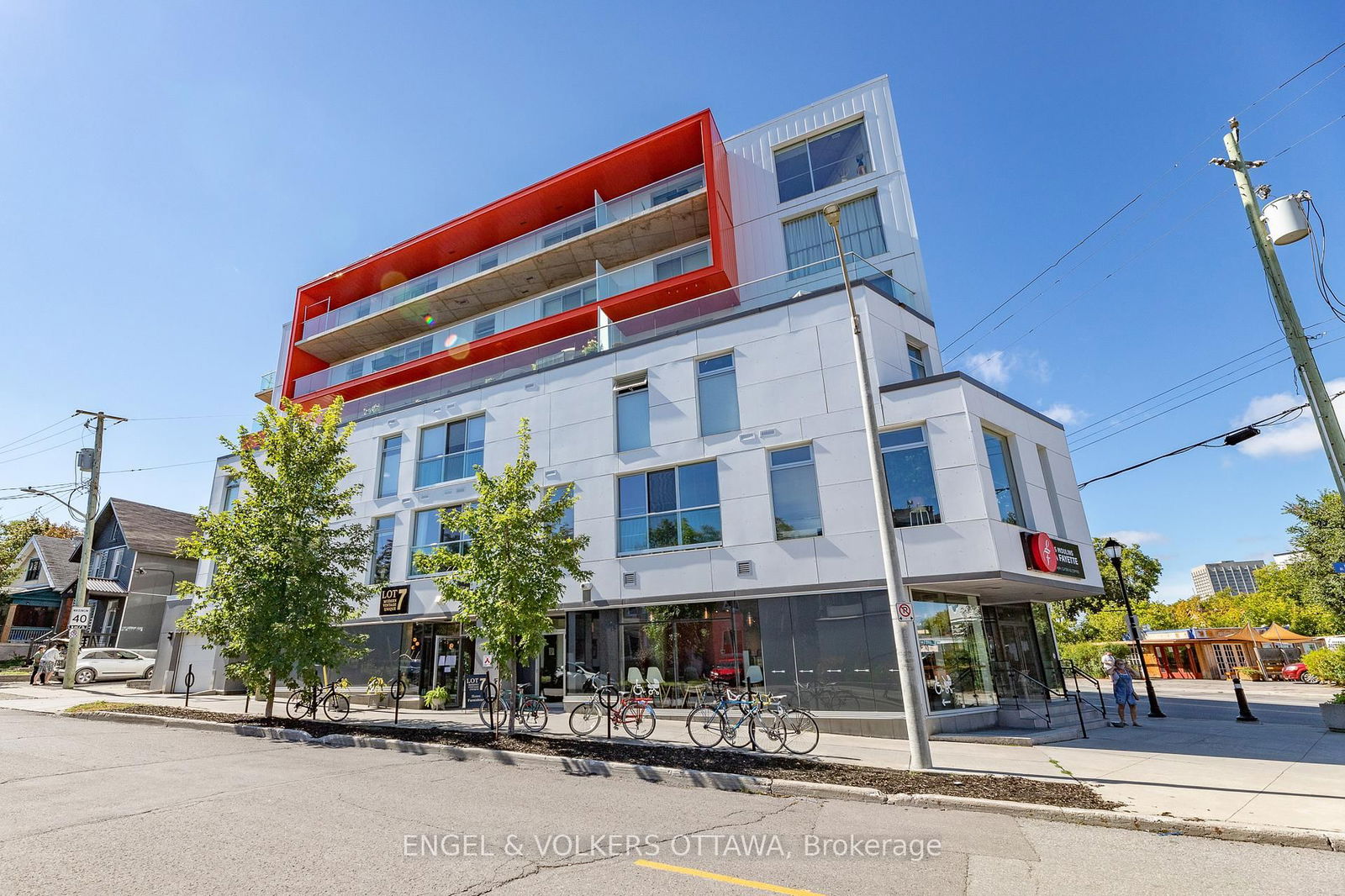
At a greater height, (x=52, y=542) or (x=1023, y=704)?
(x=52, y=542)

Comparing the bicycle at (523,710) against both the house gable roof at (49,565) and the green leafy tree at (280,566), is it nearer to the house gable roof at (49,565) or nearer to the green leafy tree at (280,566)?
the green leafy tree at (280,566)

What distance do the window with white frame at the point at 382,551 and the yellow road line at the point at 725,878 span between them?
18.5 m

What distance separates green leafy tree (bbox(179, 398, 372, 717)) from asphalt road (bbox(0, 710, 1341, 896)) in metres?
5.71

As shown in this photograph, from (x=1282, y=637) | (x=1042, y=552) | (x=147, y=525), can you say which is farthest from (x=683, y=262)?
(x=1282, y=637)

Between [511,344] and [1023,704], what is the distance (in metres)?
21.2

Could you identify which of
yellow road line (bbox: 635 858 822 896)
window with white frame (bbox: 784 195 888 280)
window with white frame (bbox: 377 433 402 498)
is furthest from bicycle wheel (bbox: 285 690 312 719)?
window with white frame (bbox: 784 195 888 280)

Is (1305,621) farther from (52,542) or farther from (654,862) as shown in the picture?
(52,542)

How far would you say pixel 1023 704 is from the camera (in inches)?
646

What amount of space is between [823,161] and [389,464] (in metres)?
19.2

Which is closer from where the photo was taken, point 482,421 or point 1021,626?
point 1021,626

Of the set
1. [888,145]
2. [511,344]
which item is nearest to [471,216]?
[511,344]

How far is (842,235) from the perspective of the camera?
2189 centimetres

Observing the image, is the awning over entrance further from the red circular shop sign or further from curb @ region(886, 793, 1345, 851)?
curb @ region(886, 793, 1345, 851)

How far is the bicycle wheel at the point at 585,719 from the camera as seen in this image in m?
13.7
